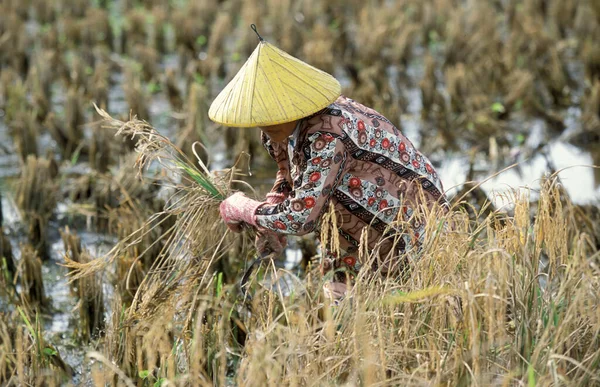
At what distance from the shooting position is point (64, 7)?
9.59m

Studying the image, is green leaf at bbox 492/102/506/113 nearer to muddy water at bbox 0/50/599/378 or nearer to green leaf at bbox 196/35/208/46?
muddy water at bbox 0/50/599/378

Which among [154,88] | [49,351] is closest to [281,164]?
[49,351]

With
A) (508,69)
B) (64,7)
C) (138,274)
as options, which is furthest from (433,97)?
(64,7)

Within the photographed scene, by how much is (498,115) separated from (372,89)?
942 mm

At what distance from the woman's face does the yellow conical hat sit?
0.31 feet

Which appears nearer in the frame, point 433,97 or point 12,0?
point 433,97

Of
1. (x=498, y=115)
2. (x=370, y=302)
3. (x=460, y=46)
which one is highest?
(x=460, y=46)

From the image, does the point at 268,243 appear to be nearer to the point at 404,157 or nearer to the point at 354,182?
the point at 354,182

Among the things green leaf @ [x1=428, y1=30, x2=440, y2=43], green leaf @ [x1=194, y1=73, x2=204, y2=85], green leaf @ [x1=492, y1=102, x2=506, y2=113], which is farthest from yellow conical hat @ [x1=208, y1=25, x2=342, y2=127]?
green leaf @ [x1=428, y1=30, x2=440, y2=43]

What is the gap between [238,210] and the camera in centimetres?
275

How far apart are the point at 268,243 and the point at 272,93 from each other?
53 centimetres

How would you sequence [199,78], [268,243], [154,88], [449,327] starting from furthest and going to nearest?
1. [199,78]
2. [154,88]
3. [268,243]
4. [449,327]

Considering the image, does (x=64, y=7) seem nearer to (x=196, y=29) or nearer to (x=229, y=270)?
(x=196, y=29)

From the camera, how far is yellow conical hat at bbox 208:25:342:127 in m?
2.58
